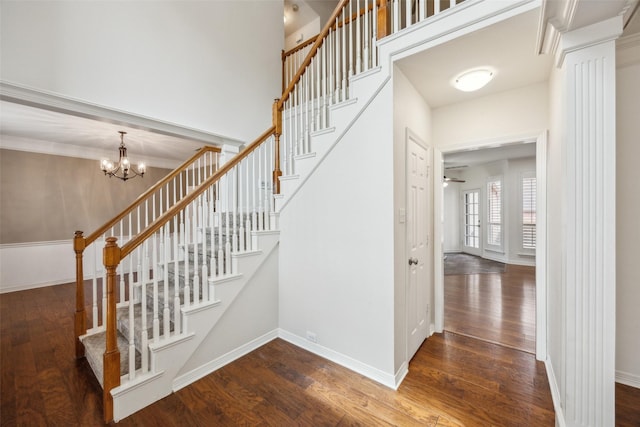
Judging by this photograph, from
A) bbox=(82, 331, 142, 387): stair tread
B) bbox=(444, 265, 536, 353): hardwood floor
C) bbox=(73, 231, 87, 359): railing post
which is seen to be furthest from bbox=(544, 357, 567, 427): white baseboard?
bbox=(73, 231, 87, 359): railing post

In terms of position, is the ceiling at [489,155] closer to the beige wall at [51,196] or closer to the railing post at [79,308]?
the railing post at [79,308]

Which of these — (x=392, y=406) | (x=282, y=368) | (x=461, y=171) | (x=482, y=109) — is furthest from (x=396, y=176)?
(x=461, y=171)

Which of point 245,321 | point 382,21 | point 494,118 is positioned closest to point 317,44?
point 382,21

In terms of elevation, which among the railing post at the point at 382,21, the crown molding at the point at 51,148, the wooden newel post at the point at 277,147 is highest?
the railing post at the point at 382,21

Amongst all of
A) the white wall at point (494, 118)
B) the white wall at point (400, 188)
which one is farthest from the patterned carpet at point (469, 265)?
the white wall at point (400, 188)

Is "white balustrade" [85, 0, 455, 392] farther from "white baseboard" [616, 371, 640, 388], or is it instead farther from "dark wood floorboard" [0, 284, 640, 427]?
"white baseboard" [616, 371, 640, 388]

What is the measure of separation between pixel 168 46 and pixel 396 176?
3.45 m

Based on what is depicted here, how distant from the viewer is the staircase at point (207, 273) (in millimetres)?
1815

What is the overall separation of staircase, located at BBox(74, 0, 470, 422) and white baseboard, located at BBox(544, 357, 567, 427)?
7.74 feet

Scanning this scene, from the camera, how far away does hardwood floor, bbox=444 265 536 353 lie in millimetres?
2793

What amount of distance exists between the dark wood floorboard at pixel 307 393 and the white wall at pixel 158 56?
263cm

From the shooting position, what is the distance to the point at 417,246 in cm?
254

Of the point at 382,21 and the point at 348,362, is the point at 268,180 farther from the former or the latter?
the point at 348,362

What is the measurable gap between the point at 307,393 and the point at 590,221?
2147 mm
